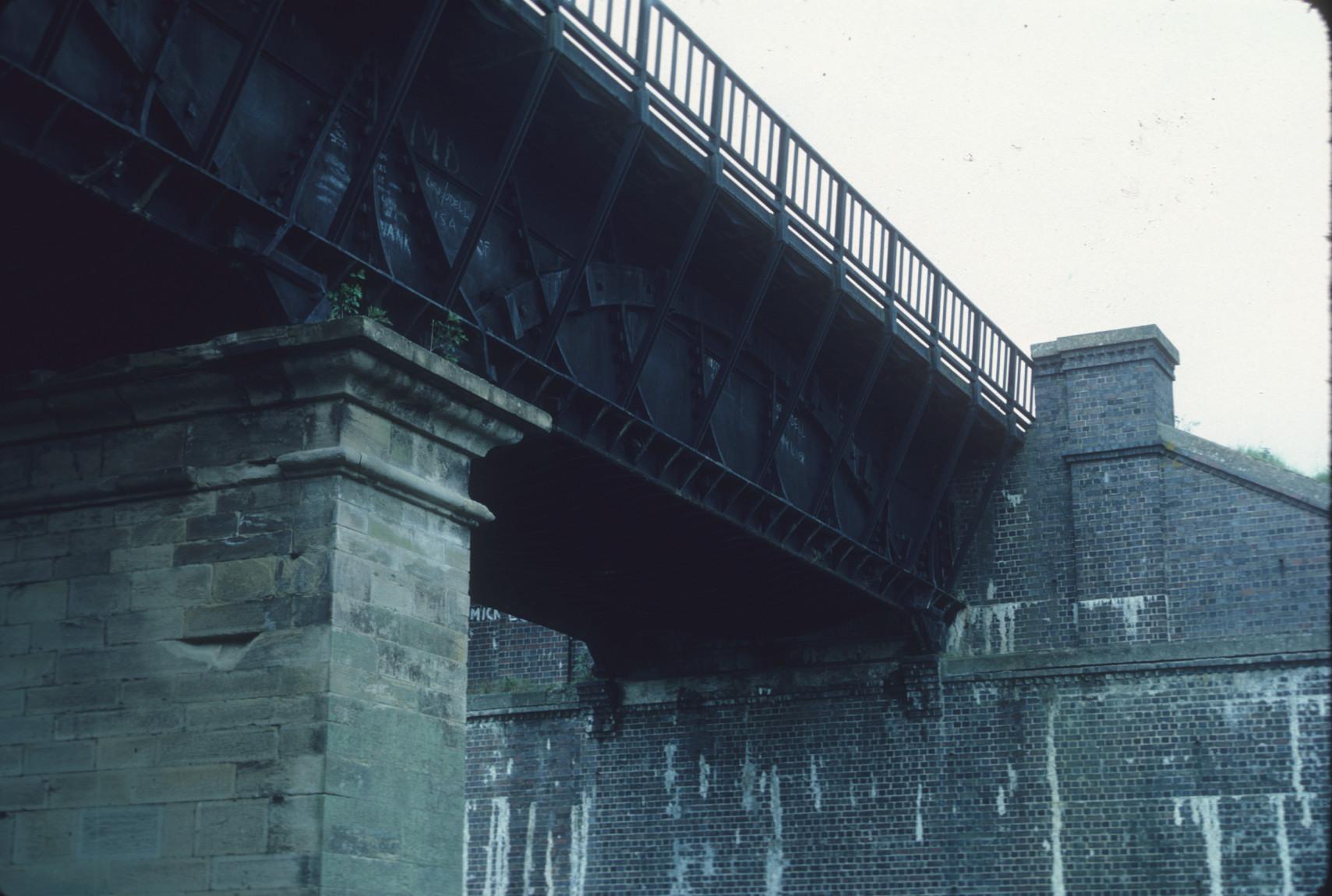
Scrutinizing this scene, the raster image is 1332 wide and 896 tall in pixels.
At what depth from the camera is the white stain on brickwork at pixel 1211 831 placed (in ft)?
58.9

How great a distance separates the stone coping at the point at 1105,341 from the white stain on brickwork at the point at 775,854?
6.52 meters

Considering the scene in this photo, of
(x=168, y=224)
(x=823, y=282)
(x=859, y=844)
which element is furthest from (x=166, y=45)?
(x=859, y=844)

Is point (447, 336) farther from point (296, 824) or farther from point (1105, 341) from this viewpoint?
point (1105, 341)

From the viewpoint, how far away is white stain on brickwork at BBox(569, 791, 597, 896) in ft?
69.2

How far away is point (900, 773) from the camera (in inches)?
784

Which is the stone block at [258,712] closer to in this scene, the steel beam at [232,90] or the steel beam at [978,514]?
the steel beam at [232,90]

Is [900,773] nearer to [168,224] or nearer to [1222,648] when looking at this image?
[1222,648]

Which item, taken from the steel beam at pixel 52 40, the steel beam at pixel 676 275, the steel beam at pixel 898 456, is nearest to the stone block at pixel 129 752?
the steel beam at pixel 52 40

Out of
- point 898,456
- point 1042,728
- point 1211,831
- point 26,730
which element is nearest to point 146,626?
point 26,730

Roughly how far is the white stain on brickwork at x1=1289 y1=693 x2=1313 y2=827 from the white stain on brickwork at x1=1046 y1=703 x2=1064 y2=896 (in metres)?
2.61

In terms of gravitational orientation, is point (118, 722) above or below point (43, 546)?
below

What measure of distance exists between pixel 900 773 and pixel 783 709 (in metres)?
1.74

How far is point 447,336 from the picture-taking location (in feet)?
34.2

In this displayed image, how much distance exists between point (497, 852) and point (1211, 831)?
9.28 metres
